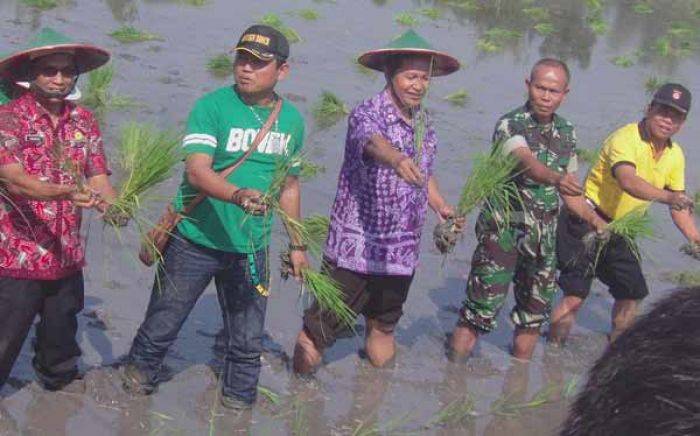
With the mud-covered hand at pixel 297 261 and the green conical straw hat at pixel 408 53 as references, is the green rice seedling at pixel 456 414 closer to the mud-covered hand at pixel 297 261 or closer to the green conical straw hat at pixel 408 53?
the mud-covered hand at pixel 297 261

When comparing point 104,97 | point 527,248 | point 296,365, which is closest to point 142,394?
point 296,365

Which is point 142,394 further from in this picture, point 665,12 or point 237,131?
point 665,12

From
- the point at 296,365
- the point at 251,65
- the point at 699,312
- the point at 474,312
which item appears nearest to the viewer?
the point at 699,312

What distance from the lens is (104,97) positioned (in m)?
8.40

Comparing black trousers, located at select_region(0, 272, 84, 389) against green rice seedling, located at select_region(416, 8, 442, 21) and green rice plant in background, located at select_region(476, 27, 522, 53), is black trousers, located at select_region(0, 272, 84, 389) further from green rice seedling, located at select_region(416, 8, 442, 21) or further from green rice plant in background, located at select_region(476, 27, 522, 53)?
green rice seedling, located at select_region(416, 8, 442, 21)

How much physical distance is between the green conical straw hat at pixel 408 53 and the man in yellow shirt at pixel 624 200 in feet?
3.43

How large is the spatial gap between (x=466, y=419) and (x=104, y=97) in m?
4.55

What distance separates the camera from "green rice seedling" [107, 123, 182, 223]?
13.0 feet

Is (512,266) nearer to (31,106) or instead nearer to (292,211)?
(292,211)

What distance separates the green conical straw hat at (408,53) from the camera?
4.64 metres

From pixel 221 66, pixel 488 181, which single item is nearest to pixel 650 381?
pixel 488 181

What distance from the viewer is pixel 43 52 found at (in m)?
3.91

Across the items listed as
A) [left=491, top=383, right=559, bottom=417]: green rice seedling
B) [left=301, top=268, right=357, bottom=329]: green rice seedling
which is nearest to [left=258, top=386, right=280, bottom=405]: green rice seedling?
[left=301, top=268, right=357, bottom=329]: green rice seedling

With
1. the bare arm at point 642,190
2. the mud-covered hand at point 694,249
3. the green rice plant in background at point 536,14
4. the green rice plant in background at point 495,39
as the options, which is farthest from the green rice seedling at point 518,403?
the green rice plant in background at point 536,14
